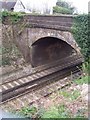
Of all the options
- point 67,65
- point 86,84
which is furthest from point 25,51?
point 86,84

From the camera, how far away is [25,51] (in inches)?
854

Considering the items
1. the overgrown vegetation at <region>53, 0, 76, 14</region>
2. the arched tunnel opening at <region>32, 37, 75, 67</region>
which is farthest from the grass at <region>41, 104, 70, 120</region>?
the overgrown vegetation at <region>53, 0, 76, 14</region>

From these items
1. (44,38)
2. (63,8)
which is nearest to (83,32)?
(44,38)

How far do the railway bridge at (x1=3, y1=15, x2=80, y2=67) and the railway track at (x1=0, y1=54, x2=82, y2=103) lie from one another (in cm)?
161

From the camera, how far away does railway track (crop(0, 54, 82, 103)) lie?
54.2 ft

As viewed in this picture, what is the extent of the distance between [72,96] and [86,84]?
4.08ft

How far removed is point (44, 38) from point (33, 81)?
12.2ft

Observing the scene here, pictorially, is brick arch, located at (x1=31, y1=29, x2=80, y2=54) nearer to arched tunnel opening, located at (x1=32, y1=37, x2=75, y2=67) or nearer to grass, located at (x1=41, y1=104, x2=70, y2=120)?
arched tunnel opening, located at (x1=32, y1=37, x2=75, y2=67)

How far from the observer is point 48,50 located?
74.5 ft

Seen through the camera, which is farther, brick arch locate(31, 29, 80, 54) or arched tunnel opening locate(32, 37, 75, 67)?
arched tunnel opening locate(32, 37, 75, 67)

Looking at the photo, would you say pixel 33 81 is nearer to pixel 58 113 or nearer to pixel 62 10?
pixel 58 113

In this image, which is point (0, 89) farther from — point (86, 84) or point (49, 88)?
point (86, 84)

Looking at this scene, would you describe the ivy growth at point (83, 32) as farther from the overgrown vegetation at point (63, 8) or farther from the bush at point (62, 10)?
the overgrown vegetation at point (63, 8)

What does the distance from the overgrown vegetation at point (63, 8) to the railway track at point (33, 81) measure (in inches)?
522
